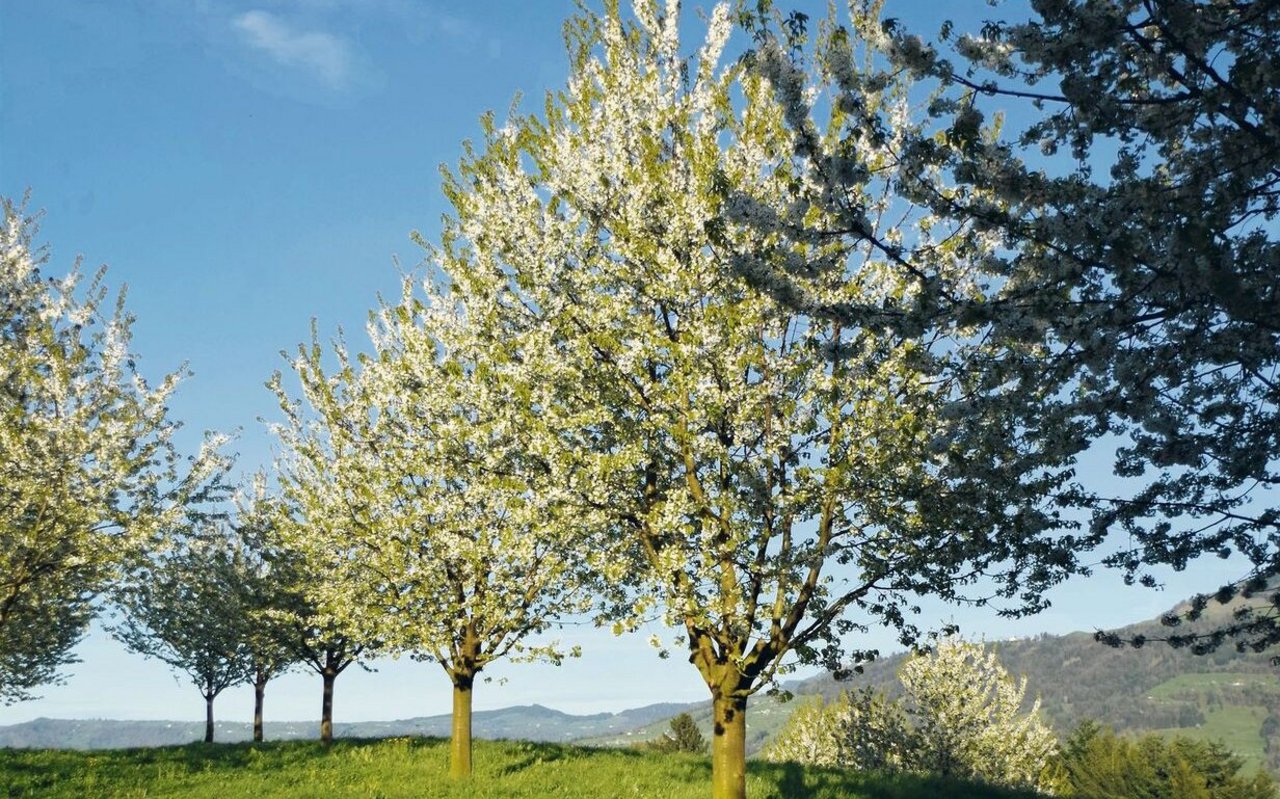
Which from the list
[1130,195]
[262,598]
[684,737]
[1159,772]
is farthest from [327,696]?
[1159,772]

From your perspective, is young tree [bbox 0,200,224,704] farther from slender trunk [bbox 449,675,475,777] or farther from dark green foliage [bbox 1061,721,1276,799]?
dark green foliage [bbox 1061,721,1276,799]

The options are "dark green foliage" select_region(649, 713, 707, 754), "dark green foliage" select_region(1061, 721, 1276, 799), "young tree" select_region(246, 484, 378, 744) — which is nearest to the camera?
"young tree" select_region(246, 484, 378, 744)

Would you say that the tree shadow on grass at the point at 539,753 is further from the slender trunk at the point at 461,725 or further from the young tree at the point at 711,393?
the young tree at the point at 711,393

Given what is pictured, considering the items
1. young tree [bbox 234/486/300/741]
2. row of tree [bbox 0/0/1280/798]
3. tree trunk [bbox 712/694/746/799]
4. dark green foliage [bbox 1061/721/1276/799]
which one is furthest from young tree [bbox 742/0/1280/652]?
dark green foliage [bbox 1061/721/1276/799]

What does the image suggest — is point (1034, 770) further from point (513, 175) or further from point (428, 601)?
point (513, 175)

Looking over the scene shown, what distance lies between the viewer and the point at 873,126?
6840 mm

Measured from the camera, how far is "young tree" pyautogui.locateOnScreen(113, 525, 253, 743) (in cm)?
3584

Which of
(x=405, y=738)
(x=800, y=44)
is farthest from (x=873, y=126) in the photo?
(x=405, y=738)

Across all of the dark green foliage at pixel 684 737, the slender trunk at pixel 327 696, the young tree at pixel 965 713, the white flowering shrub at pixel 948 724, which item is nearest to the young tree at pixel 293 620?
the slender trunk at pixel 327 696

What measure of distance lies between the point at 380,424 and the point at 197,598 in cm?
2285

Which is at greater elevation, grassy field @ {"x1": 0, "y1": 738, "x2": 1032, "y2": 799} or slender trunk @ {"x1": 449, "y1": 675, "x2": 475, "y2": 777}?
slender trunk @ {"x1": 449, "y1": 675, "x2": 475, "y2": 777}

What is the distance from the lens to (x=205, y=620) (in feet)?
124

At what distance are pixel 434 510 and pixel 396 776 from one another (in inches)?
306

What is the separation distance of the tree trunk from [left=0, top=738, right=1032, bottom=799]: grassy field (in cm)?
351
